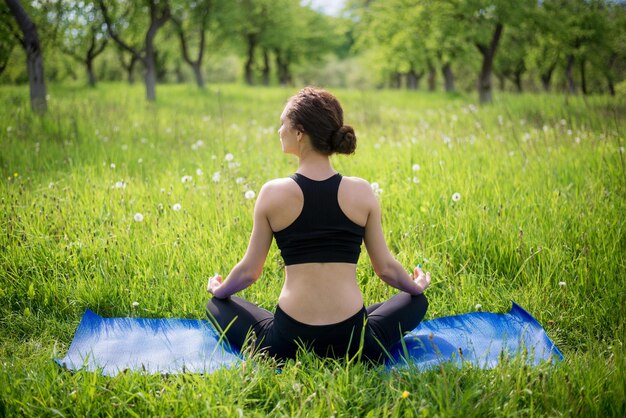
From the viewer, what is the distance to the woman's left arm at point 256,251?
2.47 m

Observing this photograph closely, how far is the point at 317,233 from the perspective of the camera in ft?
7.90

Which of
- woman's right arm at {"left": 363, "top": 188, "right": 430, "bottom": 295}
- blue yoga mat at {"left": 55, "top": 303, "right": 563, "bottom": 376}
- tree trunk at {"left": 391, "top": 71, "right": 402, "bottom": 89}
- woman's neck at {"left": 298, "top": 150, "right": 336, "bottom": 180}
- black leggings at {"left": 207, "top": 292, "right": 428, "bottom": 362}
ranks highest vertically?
tree trunk at {"left": 391, "top": 71, "right": 402, "bottom": 89}

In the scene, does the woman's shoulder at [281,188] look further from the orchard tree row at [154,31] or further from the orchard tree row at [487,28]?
the orchard tree row at [487,28]

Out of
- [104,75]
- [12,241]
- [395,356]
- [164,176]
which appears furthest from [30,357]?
[104,75]

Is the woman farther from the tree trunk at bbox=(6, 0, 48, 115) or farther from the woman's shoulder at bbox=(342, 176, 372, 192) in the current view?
the tree trunk at bbox=(6, 0, 48, 115)

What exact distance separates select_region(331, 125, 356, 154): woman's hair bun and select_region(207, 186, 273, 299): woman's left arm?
1.42ft

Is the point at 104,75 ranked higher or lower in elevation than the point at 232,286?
higher

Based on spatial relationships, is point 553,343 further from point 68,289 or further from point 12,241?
point 12,241

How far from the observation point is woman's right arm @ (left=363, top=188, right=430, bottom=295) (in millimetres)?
2521

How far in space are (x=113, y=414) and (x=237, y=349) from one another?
81 cm

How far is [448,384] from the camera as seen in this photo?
7.70ft

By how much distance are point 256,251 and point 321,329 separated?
531 millimetres

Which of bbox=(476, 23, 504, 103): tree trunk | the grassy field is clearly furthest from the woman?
bbox=(476, 23, 504, 103): tree trunk

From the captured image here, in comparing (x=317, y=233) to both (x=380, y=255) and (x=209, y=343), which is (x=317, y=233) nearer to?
(x=380, y=255)
